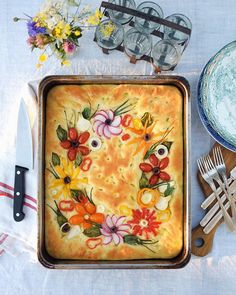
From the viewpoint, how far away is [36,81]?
1.25 meters

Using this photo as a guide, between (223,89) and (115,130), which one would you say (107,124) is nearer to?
(115,130)

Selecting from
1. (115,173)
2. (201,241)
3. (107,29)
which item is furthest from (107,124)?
(201,241)

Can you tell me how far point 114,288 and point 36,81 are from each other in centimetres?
59

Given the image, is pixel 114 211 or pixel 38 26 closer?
pixel 38 26

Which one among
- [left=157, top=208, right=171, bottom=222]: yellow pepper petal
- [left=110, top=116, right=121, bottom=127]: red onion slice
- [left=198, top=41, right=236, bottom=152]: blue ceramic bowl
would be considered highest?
[left=198, top=41, right=236, bottom=152]: blue ceramic bowl

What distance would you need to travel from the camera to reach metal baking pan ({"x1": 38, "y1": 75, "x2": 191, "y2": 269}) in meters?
1.16

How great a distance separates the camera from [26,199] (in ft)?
4.12

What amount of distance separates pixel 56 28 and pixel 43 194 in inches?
15.8

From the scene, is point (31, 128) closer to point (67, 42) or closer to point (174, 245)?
point (67, 42)

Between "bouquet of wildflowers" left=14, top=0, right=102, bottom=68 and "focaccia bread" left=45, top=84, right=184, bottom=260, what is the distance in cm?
11

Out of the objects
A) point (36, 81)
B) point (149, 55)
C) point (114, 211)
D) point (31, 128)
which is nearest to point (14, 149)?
point (31, 128)

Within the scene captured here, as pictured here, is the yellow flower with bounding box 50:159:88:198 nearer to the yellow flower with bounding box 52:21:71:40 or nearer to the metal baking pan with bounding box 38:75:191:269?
the metal baking pan with bounding box 38:75:191:269

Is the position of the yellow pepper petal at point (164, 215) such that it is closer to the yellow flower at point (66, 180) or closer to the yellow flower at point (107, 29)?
the yellow flower at point (66, 180)

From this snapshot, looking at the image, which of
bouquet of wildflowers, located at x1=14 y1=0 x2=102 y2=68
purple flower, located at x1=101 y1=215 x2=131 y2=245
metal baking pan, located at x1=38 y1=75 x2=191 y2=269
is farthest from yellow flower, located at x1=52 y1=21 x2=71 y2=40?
purple flower, located at x1=101 y1=215 x2=131 y2=245
